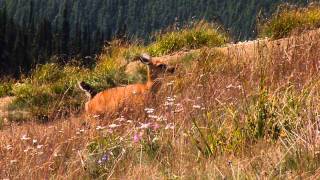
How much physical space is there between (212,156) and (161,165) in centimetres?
28

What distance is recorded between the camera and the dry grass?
3.02 metres

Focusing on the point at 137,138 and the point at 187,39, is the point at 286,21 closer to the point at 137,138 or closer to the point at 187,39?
the point at 187,39

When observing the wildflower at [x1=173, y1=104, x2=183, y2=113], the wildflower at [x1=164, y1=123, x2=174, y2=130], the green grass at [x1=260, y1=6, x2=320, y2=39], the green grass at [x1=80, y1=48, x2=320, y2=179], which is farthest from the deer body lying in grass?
the green grass at [x1=260, y1=6, x2=320, y2=39]

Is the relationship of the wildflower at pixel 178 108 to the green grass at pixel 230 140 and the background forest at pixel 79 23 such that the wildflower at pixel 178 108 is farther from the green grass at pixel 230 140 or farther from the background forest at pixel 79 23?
the background forest at pixel 79 23

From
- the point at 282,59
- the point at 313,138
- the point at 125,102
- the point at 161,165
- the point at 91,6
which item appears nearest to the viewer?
the point at 313,138

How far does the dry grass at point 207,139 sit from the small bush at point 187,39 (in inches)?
277

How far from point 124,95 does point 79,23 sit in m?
104

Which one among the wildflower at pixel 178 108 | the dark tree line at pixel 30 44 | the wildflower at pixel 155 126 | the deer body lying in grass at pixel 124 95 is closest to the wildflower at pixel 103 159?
the wildflower at pixel 155 126

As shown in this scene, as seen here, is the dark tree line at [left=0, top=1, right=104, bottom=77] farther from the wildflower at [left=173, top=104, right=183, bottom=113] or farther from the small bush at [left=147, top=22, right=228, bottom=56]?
the wildflower at [left=173, top=104, right=183, bottom=113]

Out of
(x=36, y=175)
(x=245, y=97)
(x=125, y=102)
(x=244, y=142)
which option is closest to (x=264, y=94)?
(x=245, y=97)

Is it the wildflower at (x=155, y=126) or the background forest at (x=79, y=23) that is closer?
the wildflower at (x=155, y=126)

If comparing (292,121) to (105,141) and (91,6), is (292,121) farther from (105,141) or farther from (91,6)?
(91,6)

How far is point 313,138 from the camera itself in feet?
9.93

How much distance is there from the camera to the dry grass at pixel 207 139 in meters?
3.02
